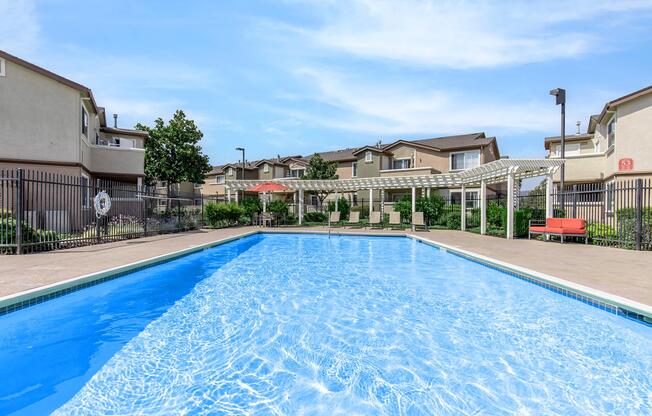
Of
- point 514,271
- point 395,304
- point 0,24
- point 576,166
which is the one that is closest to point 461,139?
point 576,166

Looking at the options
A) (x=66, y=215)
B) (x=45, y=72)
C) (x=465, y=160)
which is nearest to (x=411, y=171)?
(x=465, y=160)

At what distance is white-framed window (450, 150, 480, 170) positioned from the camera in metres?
27.0

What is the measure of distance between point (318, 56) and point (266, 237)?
340 inches

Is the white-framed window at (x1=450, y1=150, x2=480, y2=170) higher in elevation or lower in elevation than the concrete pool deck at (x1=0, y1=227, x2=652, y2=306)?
higher

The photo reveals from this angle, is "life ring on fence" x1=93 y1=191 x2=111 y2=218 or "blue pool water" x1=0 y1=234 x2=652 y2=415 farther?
"life ring on fence" x1=93 y1=191 x2=111 y2=218

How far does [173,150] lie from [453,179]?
19080mm

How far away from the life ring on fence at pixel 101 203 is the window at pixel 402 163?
2384 centimetres

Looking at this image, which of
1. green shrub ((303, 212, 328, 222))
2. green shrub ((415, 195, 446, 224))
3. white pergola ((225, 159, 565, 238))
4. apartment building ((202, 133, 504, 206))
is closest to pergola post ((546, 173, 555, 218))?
white pergola ((225, 159, 565, 238))

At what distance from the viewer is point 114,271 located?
22.3 ft

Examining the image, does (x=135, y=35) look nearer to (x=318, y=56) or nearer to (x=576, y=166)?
(x=318, y=56)

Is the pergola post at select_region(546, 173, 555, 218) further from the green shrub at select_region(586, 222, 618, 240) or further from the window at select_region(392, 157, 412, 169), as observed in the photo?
the window at select_region(392, 157, 412, 169)

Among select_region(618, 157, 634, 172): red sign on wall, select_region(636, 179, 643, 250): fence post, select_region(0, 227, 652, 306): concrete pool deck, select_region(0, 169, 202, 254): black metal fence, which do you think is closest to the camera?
select_region(0, 227, 652, 306): concrete pool deck

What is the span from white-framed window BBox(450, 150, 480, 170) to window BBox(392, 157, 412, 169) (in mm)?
3539

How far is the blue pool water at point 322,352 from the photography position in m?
3.16
